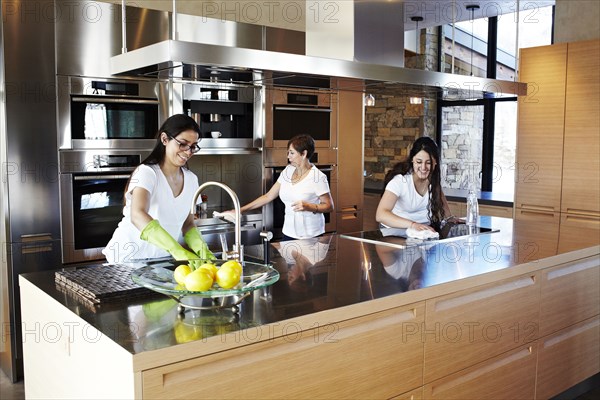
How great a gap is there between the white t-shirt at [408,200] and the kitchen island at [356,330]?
42 centimetres

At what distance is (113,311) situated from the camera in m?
1.97

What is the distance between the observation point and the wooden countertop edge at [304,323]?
165cm

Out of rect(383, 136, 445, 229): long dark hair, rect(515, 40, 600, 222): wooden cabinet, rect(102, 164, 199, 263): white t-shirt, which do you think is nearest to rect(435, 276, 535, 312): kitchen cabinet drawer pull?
rect(383, 136, 445, 229): long dark hair

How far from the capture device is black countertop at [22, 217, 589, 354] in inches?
72.1

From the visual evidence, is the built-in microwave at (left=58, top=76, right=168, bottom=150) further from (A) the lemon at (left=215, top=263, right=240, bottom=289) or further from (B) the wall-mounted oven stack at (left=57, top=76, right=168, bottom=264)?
(A) the lemon at (left=215, top=263, right=240, bottom=289)

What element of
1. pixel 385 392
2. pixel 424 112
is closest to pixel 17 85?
pixel 385 392

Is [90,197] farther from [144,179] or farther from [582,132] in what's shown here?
[582,132]

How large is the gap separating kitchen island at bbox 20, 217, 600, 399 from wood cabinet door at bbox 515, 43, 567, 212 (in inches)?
69.1

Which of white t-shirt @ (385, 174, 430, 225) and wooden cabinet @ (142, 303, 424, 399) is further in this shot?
white t-shirt @ (385, 174, 430, 225)

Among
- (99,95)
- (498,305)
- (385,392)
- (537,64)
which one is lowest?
(385,392)

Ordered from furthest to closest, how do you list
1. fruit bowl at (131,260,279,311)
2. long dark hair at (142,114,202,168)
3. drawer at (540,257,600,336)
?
drawer at (540,257,600,336), long dark hair at (142,114,202,168), fruit bowl at (131,260,279,311)

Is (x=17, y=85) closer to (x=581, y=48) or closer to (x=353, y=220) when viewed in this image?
(x=353, y=220)

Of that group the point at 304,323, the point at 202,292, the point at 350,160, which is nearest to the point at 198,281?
the point at 202,292

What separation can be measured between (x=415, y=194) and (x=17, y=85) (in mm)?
2424
